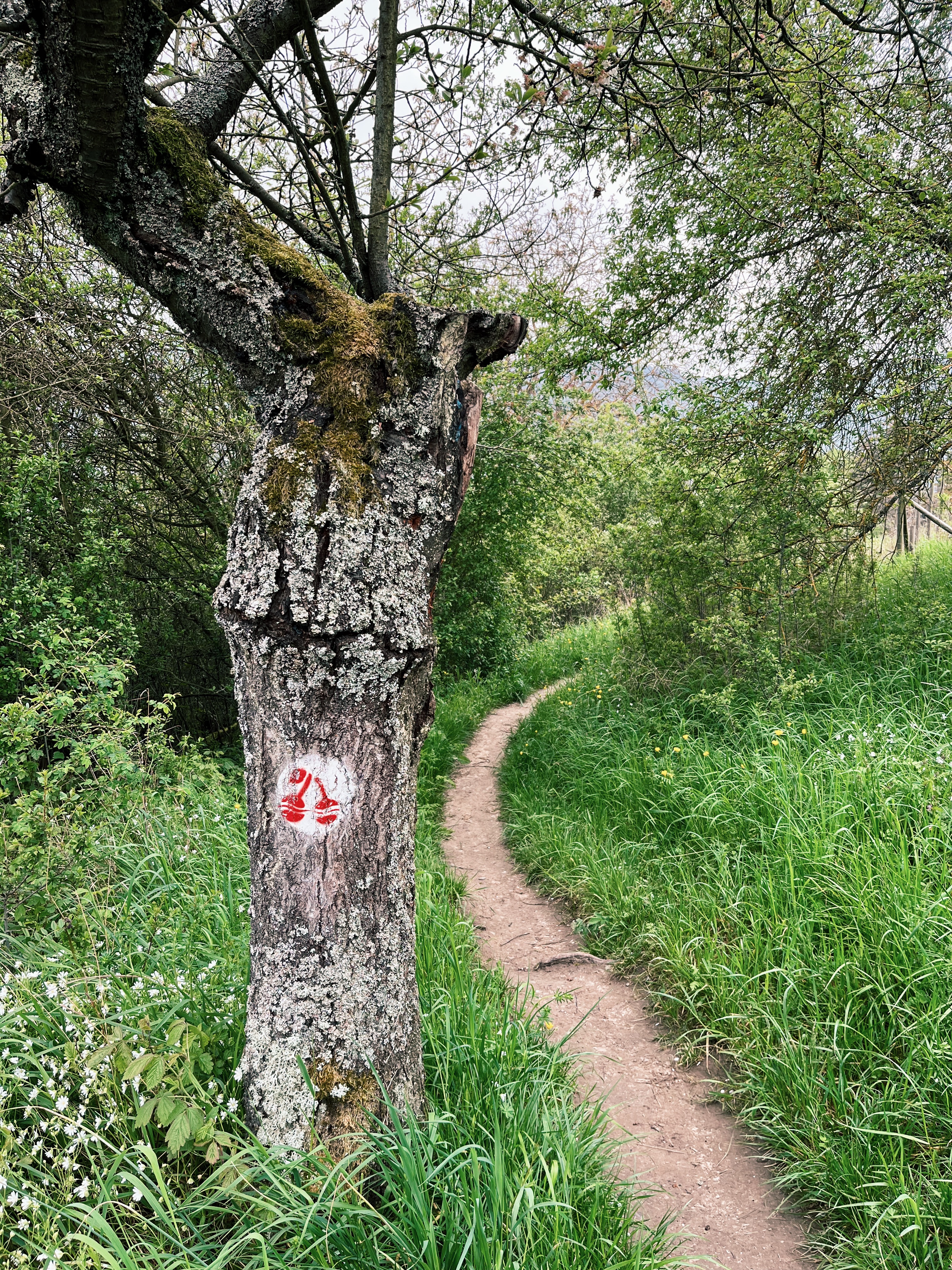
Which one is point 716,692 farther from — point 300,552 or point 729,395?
point 300,552

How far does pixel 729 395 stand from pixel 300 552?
15.9ft

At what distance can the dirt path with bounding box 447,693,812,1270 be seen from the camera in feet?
7.32

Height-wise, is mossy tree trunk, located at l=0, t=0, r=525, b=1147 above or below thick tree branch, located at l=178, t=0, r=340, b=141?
below

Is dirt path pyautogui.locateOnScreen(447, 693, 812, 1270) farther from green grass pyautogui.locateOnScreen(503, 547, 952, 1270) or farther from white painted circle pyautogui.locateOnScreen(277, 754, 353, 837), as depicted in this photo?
white painted circle pyautogui.locateOnScreen(277, 754, 353, 837)

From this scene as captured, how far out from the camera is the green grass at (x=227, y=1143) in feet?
4.95

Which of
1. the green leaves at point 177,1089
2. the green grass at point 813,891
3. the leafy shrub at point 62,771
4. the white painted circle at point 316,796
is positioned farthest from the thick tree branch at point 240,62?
the green grass at point 813,891

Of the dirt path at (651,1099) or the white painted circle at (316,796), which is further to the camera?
the dirt path at (651,1099)

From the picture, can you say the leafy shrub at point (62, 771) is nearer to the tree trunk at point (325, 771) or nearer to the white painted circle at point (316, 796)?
the tree trunk at point (325, 771)

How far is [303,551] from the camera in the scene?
169cm

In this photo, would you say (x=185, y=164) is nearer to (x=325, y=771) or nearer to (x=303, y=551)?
(x=303, y=551)

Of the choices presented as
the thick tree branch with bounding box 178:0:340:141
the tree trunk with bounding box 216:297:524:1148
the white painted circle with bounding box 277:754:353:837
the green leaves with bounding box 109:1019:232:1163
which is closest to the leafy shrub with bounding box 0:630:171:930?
the green leaves with bounding box 109:1019:232:1163

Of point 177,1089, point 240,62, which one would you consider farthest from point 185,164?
point 177,1089

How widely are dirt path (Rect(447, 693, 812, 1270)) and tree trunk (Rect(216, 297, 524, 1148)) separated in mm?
1267

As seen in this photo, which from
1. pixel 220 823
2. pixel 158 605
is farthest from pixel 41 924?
pixel 158 605
